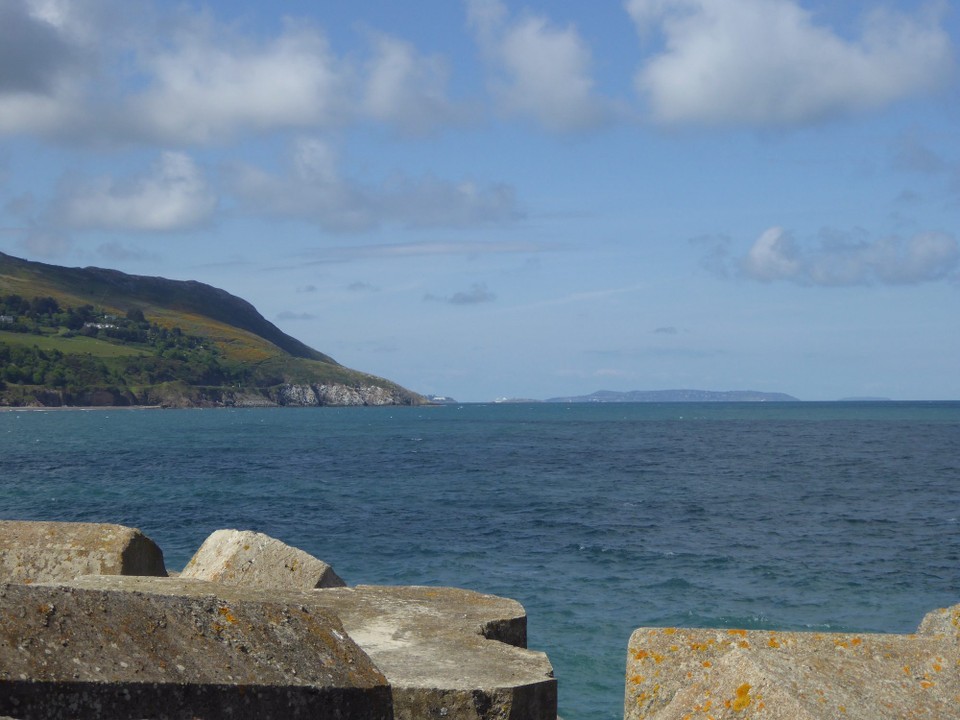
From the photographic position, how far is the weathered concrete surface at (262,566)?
9625mm

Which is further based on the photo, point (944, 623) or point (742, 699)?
point (944, 623)

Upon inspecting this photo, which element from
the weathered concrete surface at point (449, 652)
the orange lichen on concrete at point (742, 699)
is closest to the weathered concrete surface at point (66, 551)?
the weathered concrete surface at point (449, 652)

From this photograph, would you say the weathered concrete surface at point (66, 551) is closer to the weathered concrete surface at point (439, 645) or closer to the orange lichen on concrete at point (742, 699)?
the weathered concrete surface at point (439, 645)

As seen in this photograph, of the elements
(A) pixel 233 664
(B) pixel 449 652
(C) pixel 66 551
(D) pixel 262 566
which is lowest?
(D) pixel 262 566

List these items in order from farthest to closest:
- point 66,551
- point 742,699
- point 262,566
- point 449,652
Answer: point 262,566
point 66,551
point 449,652
point 742,699

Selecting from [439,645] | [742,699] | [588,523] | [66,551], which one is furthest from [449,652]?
[588,523]

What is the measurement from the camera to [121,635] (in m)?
4.20

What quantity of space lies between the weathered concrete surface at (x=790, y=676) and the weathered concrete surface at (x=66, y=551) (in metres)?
5.45

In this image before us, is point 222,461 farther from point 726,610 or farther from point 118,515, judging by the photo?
point 726,610

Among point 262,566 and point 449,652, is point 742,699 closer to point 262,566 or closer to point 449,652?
point 449,652

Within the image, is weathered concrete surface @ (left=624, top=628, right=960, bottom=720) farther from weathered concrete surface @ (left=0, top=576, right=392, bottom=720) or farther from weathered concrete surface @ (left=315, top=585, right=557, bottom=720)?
weathered concrete surface @ (left=0, top=576, right=392, bottom=720)

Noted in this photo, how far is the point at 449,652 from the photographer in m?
6.42

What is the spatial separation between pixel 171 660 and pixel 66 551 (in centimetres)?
540

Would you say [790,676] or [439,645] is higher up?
[790,676]
